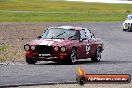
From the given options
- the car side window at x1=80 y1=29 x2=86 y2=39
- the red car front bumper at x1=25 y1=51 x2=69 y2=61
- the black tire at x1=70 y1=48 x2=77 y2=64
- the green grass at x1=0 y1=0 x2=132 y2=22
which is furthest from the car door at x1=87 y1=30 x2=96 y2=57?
the green grass at x1=0 y1=0 x2=132 y2=22

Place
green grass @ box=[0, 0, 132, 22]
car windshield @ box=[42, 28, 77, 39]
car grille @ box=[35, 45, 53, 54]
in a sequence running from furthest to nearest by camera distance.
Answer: green grass @ box=[0, 0, 132, 22], car windshield @ box=[42, 28, 77, 39], car grille @ box=[35, 45, 53, 54]

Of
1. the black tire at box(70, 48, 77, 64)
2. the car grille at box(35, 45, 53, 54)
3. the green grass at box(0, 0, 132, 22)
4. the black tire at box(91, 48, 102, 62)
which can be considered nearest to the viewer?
the car grille at box(35, 45, 53, 54)

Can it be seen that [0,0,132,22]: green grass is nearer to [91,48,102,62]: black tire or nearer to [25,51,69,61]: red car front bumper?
[91,48,102,62]: black tire

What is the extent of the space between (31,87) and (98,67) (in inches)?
252

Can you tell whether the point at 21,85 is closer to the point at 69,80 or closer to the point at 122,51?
the point at 69,80

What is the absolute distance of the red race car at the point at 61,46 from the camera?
2084cm

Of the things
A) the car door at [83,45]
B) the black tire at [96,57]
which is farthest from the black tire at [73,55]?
the black tire at [96,57]

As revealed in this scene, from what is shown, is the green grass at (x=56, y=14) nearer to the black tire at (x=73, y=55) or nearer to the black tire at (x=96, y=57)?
the black tire at (x=96, y=57)

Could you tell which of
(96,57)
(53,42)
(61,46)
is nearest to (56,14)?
(96,57)

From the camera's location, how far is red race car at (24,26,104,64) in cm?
2084

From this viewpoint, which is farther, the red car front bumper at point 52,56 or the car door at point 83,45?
the car door at point 83,45

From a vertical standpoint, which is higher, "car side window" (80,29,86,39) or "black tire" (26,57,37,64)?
"car side window" (80,29,86,39)

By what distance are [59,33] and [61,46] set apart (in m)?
1.42

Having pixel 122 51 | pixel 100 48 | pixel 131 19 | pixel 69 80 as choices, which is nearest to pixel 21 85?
pixel 69 80
